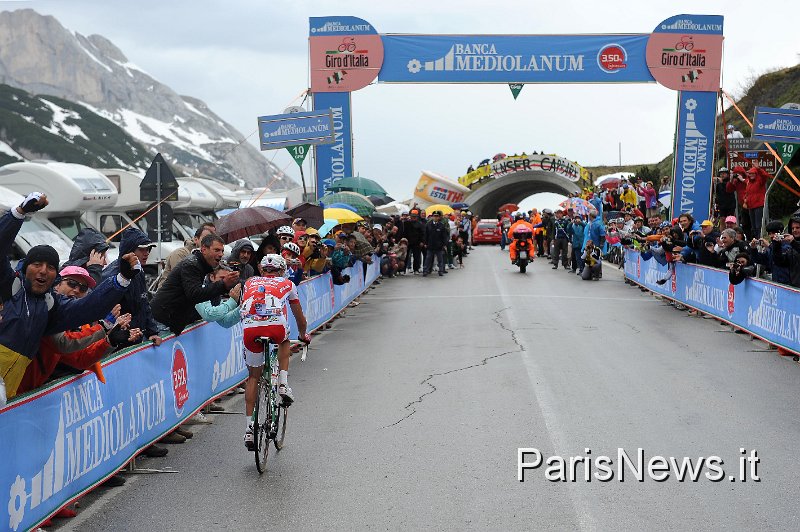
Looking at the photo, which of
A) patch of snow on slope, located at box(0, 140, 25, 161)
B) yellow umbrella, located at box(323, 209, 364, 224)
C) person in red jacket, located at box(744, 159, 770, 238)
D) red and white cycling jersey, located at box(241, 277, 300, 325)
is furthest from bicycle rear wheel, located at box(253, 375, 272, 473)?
patch of snow on slope, located at box(0, 140, 25, 161)

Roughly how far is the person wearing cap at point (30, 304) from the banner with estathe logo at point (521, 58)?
21919 mm

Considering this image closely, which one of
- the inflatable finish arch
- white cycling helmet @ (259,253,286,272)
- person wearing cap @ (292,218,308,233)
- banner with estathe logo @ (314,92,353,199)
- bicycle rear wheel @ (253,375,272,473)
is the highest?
the inflatable finish arch

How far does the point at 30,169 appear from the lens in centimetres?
1995

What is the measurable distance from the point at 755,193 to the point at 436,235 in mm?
9901

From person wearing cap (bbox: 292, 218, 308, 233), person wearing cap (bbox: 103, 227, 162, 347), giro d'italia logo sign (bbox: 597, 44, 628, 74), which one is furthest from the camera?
giro d'italia logo sign (bbox: 597, 44, 628, 74)

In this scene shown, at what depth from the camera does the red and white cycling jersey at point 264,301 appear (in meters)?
7.91

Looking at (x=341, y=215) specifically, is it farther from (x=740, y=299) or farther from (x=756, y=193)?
(x=756, y=193)

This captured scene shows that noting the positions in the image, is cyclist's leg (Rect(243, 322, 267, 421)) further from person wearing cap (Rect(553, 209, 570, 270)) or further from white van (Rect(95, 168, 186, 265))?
person wearing cap (Rect(553, 209, 570, 270))

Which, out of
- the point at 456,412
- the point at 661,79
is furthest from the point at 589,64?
the point at 456,412

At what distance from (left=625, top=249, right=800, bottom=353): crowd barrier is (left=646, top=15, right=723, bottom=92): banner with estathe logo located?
6.97 m

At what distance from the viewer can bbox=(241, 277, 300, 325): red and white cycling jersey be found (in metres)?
7.91

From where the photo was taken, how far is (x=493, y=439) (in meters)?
8.28

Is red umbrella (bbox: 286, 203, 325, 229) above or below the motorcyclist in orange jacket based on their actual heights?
above

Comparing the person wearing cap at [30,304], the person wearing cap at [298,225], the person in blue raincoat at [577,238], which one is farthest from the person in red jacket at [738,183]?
the person wearing cap at [30,304]
